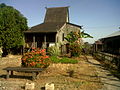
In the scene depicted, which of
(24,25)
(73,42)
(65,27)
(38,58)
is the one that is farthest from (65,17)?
(38,58)

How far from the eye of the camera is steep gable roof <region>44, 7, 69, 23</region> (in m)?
29.2

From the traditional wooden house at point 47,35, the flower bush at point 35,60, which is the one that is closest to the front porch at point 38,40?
the traditional wooden house at point 47,35

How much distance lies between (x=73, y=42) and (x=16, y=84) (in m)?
12.3

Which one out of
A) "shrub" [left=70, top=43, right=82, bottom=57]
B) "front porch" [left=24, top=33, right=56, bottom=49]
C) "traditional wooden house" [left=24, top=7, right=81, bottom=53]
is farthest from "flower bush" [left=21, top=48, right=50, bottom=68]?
"front porch" [left=24, top=33, right=56, bottom=49]

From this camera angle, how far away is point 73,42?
59.0 ft

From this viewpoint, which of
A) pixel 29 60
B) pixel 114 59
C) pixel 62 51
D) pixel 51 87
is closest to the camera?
pixel 51 87

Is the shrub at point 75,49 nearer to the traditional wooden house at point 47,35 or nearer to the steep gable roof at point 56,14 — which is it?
the traditional wooden house at point 47,35

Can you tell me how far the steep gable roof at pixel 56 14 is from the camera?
95.8 ft

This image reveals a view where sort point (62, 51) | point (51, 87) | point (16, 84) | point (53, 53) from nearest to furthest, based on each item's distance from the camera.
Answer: point (51, 87), point (16, 84), point (53, 53), point (62, 51)

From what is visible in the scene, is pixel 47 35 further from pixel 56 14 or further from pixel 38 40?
pixel 56 14

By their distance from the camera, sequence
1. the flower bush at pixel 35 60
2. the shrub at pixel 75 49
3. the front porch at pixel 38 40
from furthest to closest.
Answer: the front porch at pixel 38 40
the shrub at pixel 75 49
the flower bush at pixel 35 60

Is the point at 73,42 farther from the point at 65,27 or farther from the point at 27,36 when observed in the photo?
the point at 27,36

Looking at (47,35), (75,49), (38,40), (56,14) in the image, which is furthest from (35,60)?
(56,14)

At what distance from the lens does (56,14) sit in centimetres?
3009
